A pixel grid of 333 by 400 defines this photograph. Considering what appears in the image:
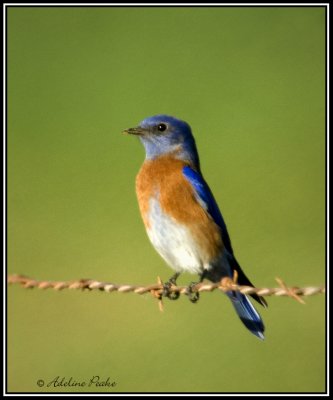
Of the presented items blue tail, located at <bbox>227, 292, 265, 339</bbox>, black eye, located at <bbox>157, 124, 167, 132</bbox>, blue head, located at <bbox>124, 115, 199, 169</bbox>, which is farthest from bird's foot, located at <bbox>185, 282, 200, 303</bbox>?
black eye, located at <bbox>157, 124, 167, 132</bbox>

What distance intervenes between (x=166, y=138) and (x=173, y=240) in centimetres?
98

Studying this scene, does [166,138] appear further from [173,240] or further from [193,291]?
[193,291]

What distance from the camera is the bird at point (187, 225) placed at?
5.41 metres

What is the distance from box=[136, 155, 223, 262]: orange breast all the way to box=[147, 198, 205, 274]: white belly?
0.03m

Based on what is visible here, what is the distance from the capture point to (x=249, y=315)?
5.58 m

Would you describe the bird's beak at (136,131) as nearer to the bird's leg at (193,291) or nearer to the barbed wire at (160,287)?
the bird's leg at (193,291)

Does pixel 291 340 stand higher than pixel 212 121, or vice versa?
pixel 212 121

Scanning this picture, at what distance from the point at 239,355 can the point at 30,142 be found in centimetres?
590

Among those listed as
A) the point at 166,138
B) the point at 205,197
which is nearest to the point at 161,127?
the point at 166,138

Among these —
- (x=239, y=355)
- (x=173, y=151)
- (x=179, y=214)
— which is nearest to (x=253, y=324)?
(x=179, y=214)

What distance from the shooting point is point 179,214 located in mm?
5402

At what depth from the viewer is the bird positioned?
541cm

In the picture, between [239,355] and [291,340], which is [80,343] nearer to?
[239,355]

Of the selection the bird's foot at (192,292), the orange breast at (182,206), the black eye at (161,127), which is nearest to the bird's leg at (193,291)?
the bird's foot at (192,292)
